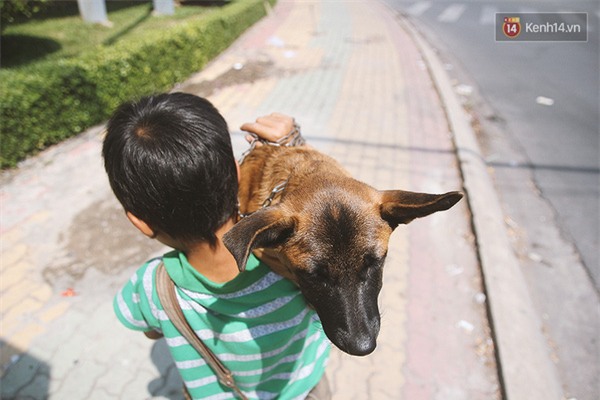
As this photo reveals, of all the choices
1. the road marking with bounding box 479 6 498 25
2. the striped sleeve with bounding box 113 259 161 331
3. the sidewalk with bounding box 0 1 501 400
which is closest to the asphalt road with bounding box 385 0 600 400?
the sidewalk with bounding box 0 1 501 400

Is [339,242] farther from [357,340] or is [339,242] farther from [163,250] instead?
[163,250]

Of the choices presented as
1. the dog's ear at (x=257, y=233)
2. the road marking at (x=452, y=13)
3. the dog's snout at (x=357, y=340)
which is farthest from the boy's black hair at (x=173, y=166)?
the road marking at (x=452, y=13)

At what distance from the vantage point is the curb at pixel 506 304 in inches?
132

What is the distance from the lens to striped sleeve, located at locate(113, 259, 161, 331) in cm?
159

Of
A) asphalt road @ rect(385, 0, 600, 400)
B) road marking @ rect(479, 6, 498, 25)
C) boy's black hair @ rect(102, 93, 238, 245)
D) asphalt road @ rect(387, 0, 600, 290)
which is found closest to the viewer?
boy's black hair @ rect(102, 93, 238, 245)

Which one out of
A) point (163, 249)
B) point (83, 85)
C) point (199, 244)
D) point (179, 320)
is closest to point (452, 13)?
point (83, 85)

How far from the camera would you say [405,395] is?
326cm

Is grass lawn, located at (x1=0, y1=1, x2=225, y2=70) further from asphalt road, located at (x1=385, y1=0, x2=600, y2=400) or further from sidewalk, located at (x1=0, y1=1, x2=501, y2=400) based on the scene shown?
asphalt road, located at (x1=385, y1=0, x2=600, y2=400)

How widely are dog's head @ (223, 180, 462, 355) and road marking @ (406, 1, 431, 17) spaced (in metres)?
20.1

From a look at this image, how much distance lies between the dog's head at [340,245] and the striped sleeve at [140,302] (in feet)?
1.60

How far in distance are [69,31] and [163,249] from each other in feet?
37.4

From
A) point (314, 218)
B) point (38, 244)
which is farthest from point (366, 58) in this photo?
point (314, 218)

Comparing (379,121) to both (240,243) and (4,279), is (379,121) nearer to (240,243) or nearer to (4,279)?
(4,279)

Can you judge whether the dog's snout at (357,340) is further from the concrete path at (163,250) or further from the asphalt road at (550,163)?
the asphalt road at (550,163)
